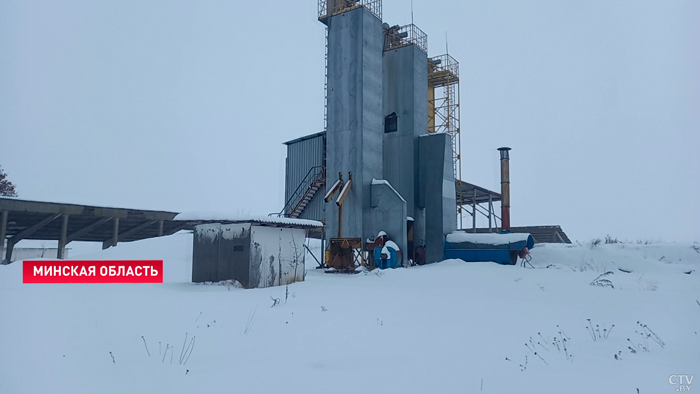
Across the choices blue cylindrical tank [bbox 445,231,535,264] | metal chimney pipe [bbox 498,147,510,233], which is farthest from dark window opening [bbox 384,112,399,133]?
metal chimney pipe [bbox 498,147,510,233]

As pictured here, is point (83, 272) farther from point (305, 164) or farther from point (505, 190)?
point (505, 190)

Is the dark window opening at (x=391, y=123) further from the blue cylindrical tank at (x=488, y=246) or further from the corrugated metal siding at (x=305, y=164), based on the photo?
the blue cylindrical tank at (x=488, y=246)

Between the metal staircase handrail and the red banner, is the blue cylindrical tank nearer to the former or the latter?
the metal staircase handrail

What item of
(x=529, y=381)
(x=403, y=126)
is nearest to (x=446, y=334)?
(x=529, y=381)

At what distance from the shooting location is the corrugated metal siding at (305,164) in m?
32.2

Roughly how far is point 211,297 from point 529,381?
8975 millimetres

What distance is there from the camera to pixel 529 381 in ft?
19.8

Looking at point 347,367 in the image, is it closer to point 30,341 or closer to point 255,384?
point 255,384

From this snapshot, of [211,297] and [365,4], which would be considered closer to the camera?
[211,297]

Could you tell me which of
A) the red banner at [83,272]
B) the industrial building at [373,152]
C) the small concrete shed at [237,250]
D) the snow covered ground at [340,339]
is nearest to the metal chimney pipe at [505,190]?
the industrial building at [373,152]

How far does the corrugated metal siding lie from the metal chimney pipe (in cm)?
1382

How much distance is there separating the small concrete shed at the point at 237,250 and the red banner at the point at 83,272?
217 centimetres

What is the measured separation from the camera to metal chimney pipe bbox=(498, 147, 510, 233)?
1391 inches

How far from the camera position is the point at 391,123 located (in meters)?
33.2
